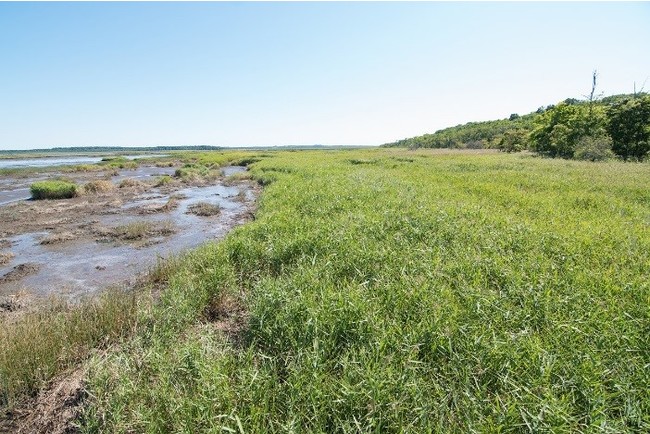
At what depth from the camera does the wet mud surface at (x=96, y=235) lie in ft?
31.7

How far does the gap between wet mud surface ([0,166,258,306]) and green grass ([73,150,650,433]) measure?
3449 millimetres

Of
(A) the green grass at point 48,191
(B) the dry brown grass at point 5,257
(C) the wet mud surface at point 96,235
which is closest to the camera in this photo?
(C) the wet mud surface at point 96,235

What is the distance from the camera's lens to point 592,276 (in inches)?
234

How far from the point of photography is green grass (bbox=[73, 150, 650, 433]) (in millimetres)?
3463

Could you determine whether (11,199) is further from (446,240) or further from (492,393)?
(492,393)

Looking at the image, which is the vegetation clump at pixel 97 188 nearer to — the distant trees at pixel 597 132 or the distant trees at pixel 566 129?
the distant trees at pixel 597 132

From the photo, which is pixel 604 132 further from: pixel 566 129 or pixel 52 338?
pixel 52 338

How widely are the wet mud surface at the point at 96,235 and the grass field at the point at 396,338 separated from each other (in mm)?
3226

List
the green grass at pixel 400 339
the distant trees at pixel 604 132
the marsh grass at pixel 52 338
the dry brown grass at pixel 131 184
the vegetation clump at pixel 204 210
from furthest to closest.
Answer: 1. the distant trees at pixel 604 132
2. the dry brown grass at pixel 131 184
3. the vegetation clump at pixel 204 210
4. the marsh grass at pixel 52 338
5. the green grass at pixel 400 339

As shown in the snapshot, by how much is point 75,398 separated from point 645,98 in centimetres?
5283

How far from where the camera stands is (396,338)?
14.9 ft

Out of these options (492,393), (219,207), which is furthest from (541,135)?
(492,393)

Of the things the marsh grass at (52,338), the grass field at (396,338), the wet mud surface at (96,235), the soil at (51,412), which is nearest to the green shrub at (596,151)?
the grass field at (396,338)

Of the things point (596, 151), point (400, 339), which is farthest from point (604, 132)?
point (400, 339)
